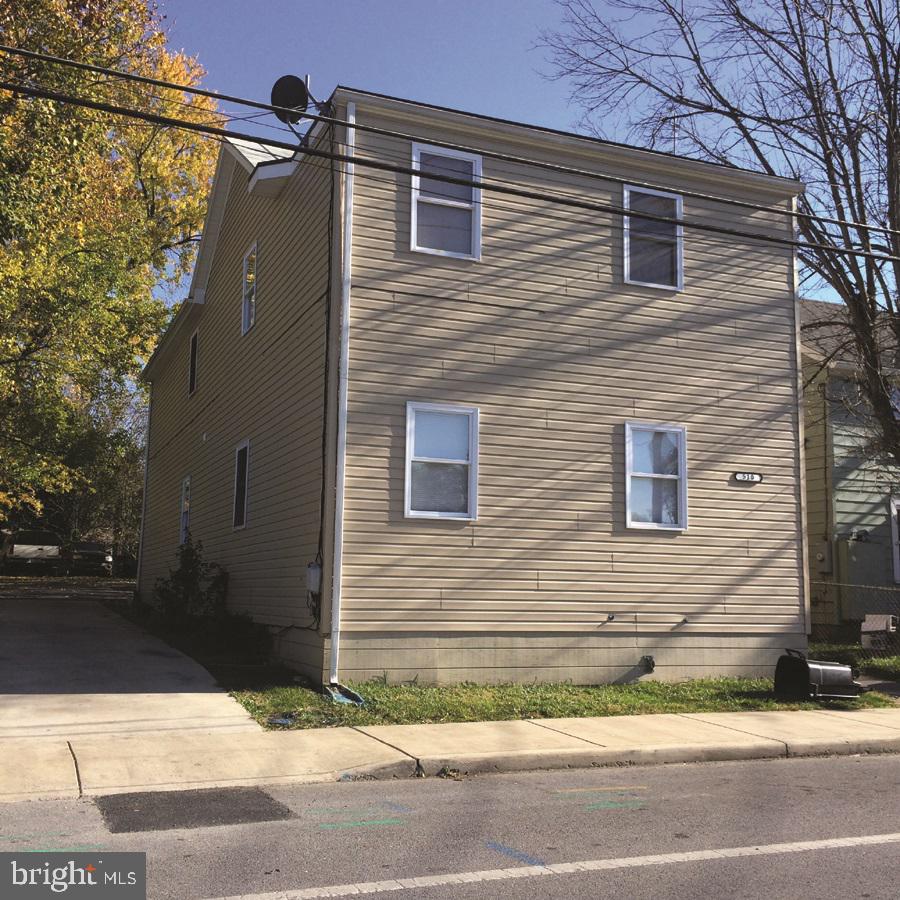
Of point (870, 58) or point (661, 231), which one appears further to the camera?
point (870, 58)

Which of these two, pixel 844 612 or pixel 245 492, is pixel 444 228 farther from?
pixel 844 612

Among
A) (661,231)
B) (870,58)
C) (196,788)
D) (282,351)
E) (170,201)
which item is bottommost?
(196,788)

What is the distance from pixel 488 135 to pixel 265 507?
6.21 metres

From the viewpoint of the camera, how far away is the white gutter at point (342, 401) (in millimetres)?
11242

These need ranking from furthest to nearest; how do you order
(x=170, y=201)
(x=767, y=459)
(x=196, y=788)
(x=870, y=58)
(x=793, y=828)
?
(x=170, y=201) < (x=870, y=58) < (x=767, y=459) < (x=196, y=788) < (x=793, y=828)

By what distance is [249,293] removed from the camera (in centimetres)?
1638

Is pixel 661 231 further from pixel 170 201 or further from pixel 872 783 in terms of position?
pixel 170 201

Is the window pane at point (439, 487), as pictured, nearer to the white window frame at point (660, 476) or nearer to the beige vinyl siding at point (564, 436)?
the beige vinyl siding at point (564, 436)

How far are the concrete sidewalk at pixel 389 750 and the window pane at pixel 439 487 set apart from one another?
291cm

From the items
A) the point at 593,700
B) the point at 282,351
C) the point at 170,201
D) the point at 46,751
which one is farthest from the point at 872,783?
the point at 170,201

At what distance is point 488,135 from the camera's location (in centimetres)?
1290

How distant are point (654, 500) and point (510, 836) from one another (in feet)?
Result: 25.3

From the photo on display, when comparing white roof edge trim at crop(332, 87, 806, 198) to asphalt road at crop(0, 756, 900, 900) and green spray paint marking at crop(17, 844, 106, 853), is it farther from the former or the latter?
green spray paint marking at crop(17, 844, 106, 853)

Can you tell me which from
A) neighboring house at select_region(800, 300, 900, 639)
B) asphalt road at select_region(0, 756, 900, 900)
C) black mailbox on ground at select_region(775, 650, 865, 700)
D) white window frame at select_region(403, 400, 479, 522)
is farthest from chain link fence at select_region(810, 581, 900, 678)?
asphalt road at select_region(0, 756, 900, 900)
